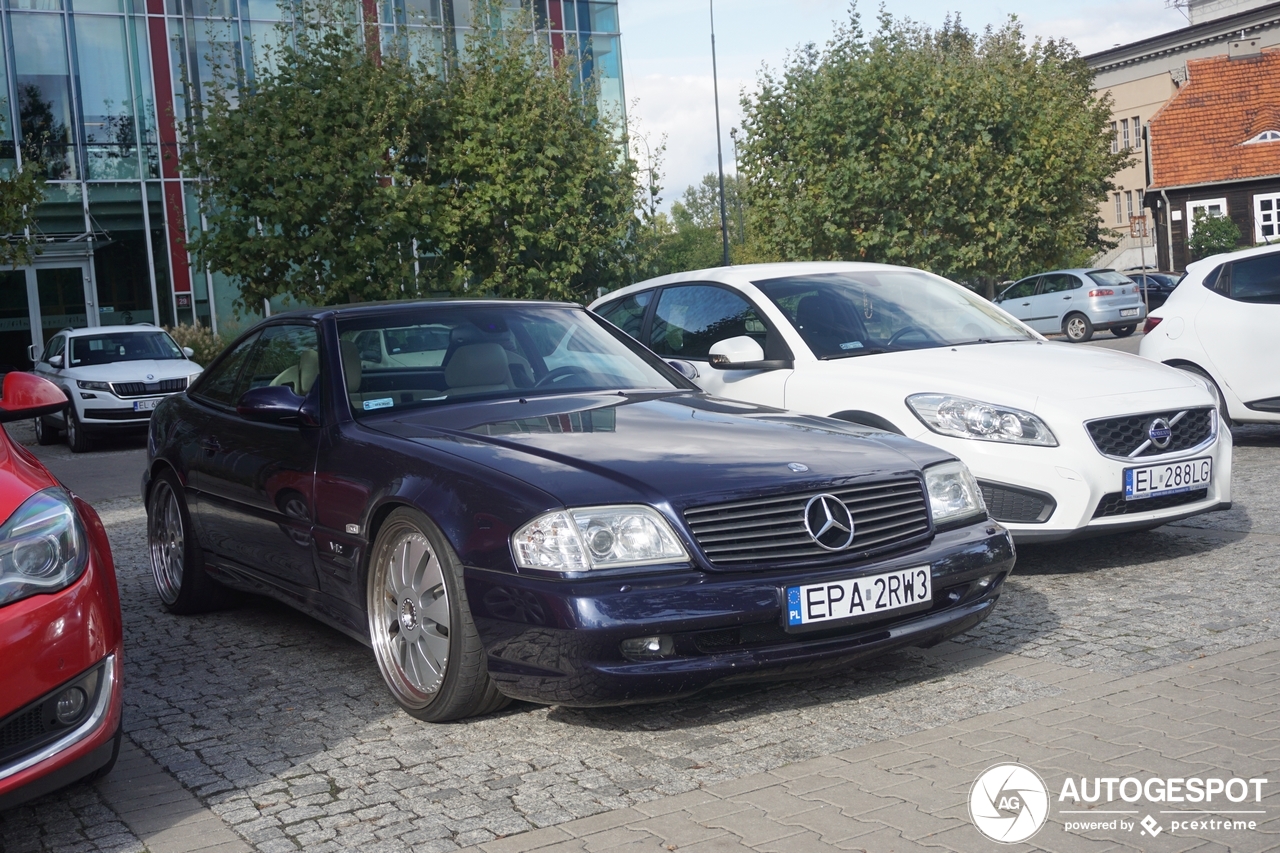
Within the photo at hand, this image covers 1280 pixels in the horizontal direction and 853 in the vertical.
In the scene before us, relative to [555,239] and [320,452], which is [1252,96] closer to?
[555,239]

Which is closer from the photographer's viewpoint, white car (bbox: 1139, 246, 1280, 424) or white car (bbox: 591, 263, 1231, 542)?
white car (bbox: 591, 263, 1231, 542)

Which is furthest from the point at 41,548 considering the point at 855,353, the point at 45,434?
the point at 45,434

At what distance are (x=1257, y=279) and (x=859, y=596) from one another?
24.9ft

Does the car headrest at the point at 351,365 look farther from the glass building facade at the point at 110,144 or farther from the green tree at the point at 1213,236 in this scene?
the green tree at the point at 1213,236

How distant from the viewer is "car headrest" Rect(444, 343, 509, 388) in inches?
212

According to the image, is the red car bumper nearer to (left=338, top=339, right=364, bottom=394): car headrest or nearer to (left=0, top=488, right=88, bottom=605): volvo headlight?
(left=0, top=488, right=88, bottom=605): volvo headlight

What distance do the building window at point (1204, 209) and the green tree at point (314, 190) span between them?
4126 cm

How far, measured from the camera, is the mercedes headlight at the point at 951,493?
465 cm

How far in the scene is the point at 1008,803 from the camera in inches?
139

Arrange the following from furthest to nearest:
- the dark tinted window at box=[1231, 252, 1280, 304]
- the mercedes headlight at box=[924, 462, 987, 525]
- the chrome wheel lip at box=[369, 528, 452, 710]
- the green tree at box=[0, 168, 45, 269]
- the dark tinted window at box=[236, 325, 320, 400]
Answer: the green tree at box=[0, 168, 45, 269]
the dark tinted window at box=[1231, 252, 1280, 304]
the dark tinted window at box=[236, 325, 320, 400]
the mercedes headlight at box=[924, 462, 987, 525]
the chrome wheel lip at box=[369, 528, 452, 710]

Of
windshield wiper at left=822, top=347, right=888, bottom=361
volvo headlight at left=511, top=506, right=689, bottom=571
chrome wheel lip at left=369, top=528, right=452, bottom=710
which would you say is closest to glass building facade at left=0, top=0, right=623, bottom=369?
windshield wiper at left=822, top=347, right=888, bottom=361

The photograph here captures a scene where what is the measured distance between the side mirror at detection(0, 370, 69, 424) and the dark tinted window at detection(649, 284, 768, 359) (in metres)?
3.86

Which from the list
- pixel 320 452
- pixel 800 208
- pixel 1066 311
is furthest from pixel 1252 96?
pixel 320 452

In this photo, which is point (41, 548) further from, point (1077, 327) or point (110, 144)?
point (1077, 327)
